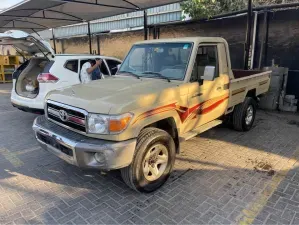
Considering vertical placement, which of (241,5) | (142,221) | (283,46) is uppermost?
(241,5)

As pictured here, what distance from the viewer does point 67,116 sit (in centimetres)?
→ 326

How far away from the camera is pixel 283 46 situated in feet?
25.7

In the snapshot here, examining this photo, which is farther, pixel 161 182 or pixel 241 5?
pixel 241 5

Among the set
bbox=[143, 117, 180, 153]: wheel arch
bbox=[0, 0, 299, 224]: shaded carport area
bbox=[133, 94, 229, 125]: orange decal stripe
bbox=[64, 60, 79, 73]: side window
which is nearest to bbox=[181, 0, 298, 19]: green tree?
bbox=[64, 60, 79, 73]: side window

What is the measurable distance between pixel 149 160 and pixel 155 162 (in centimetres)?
12

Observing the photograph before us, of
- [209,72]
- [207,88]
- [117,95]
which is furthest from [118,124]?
[207,88]

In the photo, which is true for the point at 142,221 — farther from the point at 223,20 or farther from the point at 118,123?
the point at 223,20

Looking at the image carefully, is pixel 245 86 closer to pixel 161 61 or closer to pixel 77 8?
pixel 161 61

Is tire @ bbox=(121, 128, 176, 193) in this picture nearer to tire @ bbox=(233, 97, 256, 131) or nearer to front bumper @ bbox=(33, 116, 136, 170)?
front bumper @ bbox=(33, 116, 136, 170)

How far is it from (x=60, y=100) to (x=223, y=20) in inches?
297

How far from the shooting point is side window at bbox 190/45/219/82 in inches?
158

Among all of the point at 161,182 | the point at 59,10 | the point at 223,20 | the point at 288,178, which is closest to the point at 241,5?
the point at 223,20

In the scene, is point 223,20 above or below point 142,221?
above

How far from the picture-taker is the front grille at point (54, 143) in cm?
306
